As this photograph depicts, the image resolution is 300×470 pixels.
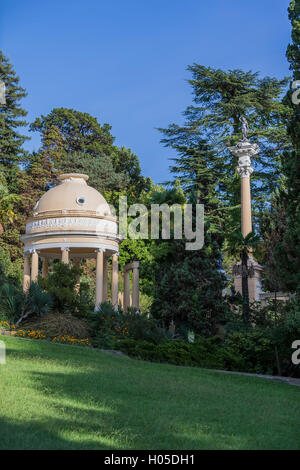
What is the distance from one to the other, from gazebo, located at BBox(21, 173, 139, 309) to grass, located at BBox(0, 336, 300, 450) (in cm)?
1730

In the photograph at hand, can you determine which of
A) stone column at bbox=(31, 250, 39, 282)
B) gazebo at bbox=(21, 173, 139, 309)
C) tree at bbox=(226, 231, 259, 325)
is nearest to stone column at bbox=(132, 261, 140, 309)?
gazebo at bbox=(21, 173, 139, 309)

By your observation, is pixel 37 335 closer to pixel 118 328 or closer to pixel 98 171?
pixel 118 328

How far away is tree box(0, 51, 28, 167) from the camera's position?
164 ft

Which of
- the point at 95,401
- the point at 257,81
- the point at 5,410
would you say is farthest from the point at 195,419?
the point at 257,81

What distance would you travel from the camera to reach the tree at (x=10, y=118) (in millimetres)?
50062

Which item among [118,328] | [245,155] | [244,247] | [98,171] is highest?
[98,171]

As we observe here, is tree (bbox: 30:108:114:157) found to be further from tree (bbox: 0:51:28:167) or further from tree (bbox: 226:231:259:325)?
tree (bbox: 226:231:259:325)

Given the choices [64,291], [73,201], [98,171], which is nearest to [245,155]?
[73,201]

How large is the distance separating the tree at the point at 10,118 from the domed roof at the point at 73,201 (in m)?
19.5

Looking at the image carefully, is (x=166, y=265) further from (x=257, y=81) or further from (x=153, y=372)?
(x=257, y=81)

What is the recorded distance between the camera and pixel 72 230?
29047mm

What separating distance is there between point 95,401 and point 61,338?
10.3 m

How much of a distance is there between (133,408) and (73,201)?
79.6 feet

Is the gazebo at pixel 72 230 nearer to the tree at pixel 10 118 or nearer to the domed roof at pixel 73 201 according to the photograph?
the domed roof at pixel 73 201
